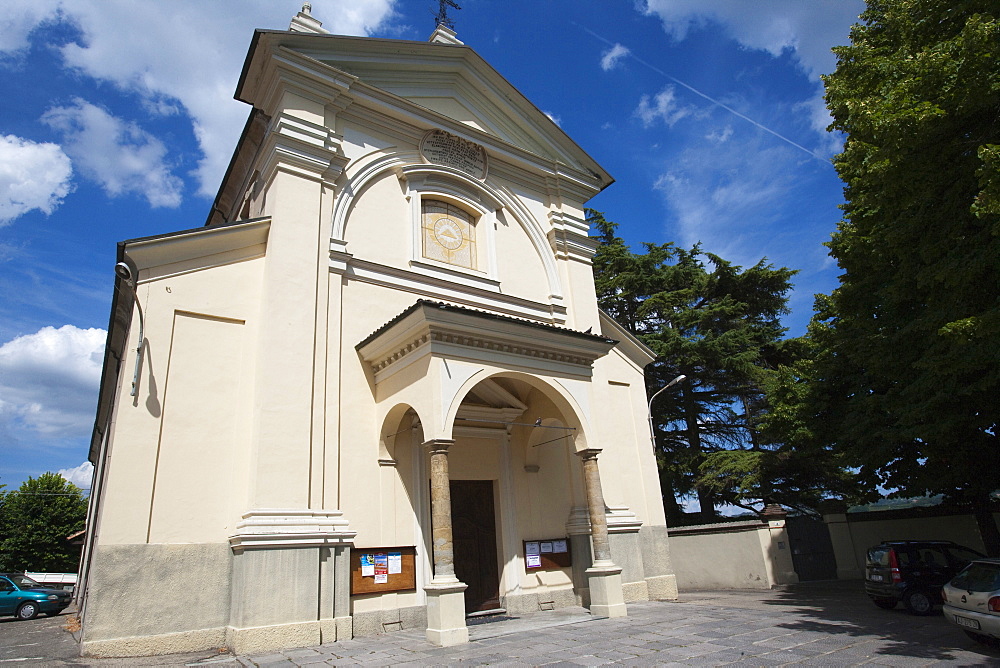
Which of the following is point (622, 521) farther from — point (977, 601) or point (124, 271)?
point (124, 271)

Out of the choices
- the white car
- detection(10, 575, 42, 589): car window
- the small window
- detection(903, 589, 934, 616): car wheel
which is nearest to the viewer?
the white car

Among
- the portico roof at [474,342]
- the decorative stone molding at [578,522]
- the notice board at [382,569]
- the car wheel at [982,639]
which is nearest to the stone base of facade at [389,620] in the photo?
the notice board at [382,569]

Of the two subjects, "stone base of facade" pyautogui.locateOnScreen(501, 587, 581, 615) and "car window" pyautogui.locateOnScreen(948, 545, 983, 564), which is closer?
"stone base of facade" pyautogui.locateOnScreen(501, 587, 581, 615)

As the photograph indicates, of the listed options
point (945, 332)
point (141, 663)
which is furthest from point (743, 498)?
point (141, 663)

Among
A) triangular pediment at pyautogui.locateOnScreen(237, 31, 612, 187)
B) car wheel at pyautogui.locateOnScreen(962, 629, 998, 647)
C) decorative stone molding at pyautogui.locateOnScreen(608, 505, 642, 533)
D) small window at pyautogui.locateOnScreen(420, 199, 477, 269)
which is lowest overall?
car wheel at pyautogui.locateOnScreen(962, 629, 998, 647)

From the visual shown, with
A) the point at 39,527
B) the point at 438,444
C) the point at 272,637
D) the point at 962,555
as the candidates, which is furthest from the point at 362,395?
the point at 39,527

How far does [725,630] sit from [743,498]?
51.6 feet

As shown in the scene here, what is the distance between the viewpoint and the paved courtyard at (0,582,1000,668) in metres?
6.90

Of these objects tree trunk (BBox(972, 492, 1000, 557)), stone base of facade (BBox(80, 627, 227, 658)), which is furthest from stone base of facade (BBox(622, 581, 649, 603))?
stone base of facade (BBox(80, 627, 227, 658))

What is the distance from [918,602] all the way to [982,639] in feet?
11.3

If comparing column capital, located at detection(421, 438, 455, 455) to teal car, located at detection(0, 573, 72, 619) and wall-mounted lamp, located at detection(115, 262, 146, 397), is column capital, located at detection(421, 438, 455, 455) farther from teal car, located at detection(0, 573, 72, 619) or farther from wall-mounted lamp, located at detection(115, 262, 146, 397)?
teal car, located at detection(0, 573, 72, 619)

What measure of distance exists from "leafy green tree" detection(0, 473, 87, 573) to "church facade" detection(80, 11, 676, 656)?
81.0ft

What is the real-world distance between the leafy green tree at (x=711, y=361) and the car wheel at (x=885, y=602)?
10058 millimetres

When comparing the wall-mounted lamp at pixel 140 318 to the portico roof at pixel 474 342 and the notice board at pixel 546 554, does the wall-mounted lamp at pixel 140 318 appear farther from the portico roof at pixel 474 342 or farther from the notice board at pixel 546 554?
the notice board at pixel 546 554
